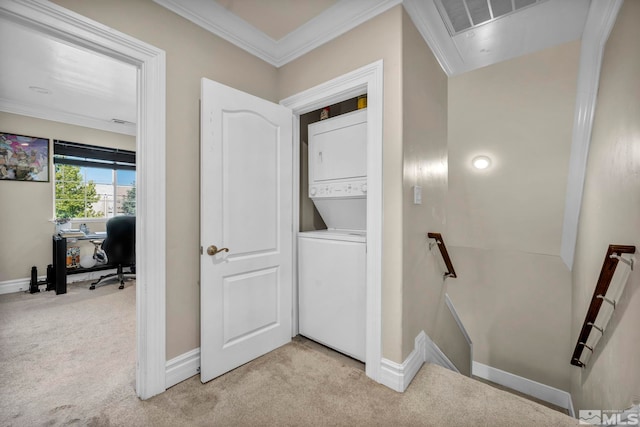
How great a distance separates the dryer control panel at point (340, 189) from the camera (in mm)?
2115

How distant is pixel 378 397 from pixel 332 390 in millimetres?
280

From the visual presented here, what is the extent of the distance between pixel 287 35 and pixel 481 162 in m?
2.32

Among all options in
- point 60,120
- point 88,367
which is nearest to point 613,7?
point 88,367

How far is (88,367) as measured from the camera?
6.49 feet

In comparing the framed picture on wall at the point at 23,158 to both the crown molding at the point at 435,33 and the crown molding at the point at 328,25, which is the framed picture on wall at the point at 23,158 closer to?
the crown molding at the point at 328,25

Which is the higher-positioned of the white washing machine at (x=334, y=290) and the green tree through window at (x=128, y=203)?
the green tree through window at (x=128, y=203)

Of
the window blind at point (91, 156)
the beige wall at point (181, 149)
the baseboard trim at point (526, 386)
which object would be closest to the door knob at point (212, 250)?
the beige wall at point (181, 149)

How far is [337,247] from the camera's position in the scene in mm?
2125

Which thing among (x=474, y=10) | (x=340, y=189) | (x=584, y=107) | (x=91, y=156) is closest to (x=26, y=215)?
(x=91, y=156)

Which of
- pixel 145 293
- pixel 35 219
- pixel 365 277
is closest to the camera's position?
pixel 145 293

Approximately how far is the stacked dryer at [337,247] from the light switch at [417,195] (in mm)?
357

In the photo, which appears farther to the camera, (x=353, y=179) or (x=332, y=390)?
(x=353, y=179)

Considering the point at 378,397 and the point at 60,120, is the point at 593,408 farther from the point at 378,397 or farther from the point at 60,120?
the point at 60,120

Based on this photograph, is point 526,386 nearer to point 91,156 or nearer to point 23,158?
point 91,156
